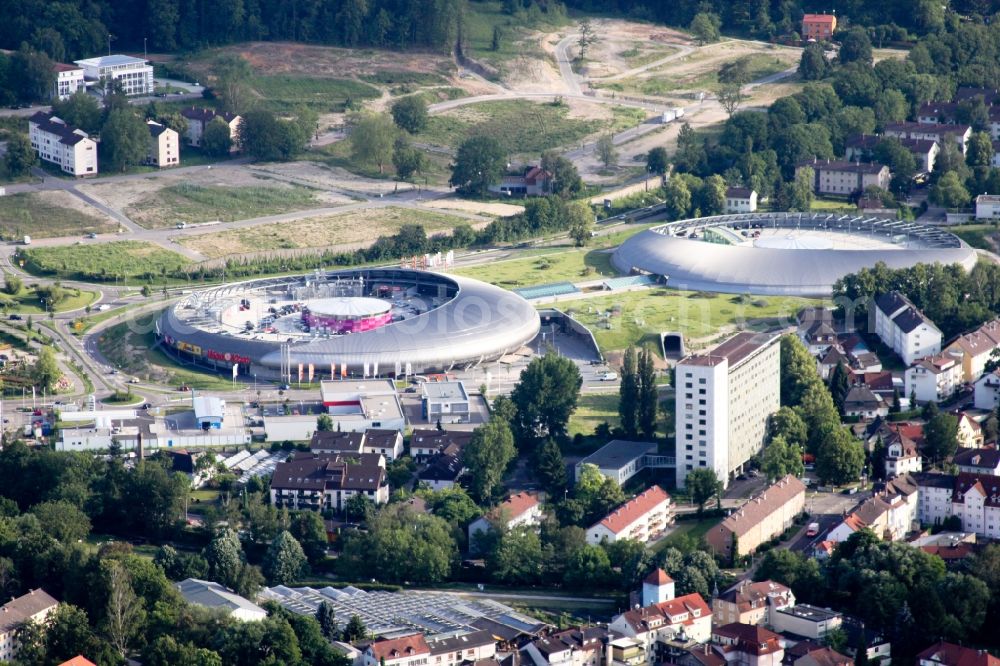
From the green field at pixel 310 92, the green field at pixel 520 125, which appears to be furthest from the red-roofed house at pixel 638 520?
the green field at pixel 310 92

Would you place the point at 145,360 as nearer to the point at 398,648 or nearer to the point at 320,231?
the point at 320,231

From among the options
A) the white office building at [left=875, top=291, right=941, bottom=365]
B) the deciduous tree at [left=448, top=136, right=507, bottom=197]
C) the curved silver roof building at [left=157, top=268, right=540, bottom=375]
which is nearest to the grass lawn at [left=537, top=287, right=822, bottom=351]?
the curved silver roof building at [left=157, top=268, right=540, bottom=375]

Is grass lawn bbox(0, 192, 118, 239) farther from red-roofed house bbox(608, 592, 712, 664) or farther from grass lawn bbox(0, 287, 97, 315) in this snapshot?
red-roofed house bbox(608, 592, 712, 664)

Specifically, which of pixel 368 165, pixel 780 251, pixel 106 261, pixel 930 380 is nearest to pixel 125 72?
pixel 368 165

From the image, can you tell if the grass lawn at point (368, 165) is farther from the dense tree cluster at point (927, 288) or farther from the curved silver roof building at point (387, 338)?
the dense tree cluster at point (927, 288)

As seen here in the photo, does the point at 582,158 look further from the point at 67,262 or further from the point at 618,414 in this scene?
the point at 618,414

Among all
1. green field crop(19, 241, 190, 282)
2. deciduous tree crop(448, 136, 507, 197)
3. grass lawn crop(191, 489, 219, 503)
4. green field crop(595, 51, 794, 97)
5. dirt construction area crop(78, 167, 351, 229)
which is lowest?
→ grass lawn crop(191, 489, 219, 503)
